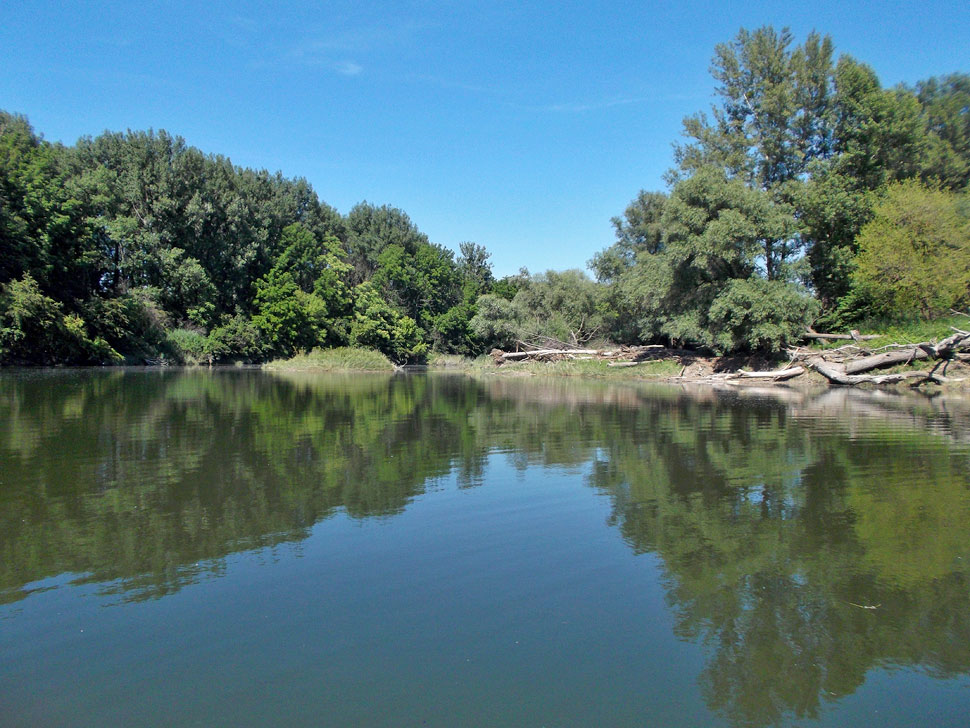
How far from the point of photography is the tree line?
3675cm

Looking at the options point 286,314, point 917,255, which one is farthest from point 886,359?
point 286,314

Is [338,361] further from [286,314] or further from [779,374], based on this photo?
[779,374]

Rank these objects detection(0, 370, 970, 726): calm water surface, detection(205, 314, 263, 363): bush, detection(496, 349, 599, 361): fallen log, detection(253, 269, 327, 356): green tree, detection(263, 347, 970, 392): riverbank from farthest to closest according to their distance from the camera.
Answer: detection(253, 269, 327, 356): green tree → detection(205, 314, 263, 363): bush → detection(496, 349, 599, 361): fallen log → detection(263, 347, 970, 392): riverbank → detection(0, 370, 970, 726): calm water surface

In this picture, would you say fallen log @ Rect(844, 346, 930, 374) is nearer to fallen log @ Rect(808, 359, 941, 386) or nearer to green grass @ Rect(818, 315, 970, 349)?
fallen log @ Rect(808, 359, 941, 386)

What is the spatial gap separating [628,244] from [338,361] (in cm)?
2625

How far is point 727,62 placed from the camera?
4828 cm

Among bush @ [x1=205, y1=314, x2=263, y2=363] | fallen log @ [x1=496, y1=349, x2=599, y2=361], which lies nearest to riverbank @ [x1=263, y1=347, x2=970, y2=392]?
fallen log @ [x1=496, y1=349, x2=599, y2=361]

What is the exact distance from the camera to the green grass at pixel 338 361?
54875 millimetres

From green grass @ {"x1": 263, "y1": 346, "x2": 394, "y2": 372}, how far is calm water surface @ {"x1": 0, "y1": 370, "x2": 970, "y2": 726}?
136ft

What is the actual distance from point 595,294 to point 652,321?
31.0 ft

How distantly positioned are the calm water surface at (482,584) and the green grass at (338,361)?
136ft

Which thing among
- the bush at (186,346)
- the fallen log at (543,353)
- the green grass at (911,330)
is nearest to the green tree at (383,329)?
the bush at (186,346)

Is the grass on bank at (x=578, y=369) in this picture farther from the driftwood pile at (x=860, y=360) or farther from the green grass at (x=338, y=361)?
the green grass at (x=338, y=361)

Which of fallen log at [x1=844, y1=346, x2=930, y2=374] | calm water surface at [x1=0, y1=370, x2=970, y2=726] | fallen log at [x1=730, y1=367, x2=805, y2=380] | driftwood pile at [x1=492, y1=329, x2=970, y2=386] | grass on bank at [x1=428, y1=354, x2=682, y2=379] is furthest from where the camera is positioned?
grass on bank at [x1=428, y1=354, x2=682, y2=379]
